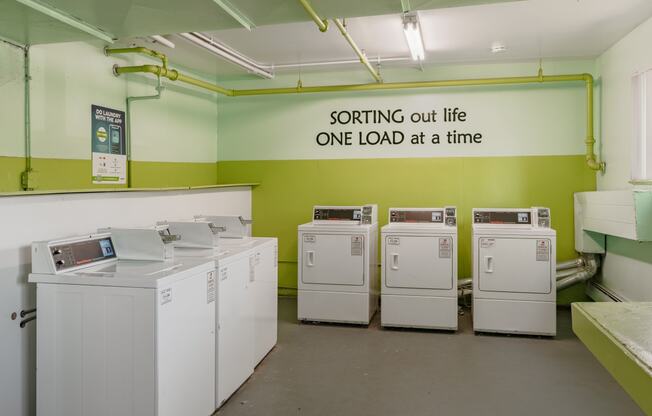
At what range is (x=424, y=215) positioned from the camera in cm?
520

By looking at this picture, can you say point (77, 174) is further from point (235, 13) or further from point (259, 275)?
point (235, 13)

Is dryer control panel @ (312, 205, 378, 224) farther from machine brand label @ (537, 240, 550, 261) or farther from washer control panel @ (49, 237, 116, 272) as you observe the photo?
washer control panel @ (49, 237, 116, 272)

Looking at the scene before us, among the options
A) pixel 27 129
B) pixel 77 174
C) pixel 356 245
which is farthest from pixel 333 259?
pixel 27 129

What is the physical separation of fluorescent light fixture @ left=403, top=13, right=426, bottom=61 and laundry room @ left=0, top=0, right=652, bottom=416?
41 mm

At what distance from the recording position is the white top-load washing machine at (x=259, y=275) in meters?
3.74

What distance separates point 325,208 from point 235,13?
2709 mm

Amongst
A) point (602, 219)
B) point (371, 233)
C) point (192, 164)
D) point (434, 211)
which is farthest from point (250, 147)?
point (602, 219)

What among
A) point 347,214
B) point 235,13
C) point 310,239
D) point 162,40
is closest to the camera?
point 235,13

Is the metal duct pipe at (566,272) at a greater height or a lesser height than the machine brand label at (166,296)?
lesser

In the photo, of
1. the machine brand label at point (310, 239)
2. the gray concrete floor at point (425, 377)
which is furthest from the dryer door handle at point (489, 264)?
the machine brand label at point (310, 239)

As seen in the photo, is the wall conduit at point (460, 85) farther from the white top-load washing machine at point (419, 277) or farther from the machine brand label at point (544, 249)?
the white top-load washing machine at point (419, 277)

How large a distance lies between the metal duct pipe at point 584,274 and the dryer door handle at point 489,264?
3.55 feet

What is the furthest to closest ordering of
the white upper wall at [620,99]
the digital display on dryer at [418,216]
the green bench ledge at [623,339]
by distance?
the digital display on dryer at [418,216] < the white upper wall at [620,99] < the green bench ledge at [623,339]

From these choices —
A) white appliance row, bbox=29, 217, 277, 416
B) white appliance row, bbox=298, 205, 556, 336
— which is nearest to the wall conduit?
white appliance row, bbox=298, 205, 556, 336
